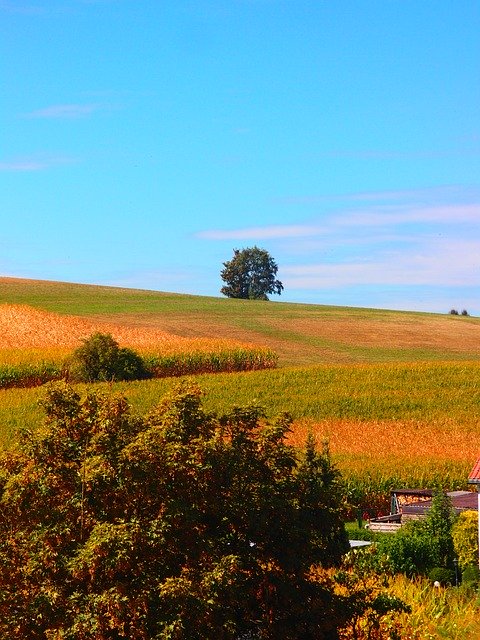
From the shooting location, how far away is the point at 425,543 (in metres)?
36.4

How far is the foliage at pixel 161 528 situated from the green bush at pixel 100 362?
46.1m

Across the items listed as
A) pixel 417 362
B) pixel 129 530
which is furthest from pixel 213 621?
pixel 417 362

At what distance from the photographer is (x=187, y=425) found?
19828 mm

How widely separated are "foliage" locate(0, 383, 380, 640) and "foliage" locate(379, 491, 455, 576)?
14.4 meters

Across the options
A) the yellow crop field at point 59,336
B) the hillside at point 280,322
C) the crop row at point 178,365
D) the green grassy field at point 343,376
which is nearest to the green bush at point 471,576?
the green grassy field at point 343,376

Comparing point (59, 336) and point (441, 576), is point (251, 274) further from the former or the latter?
point (441, 576)

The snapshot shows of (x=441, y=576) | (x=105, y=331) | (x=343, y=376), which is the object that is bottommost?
(x=441, y=576)

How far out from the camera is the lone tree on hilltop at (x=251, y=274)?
515 ft

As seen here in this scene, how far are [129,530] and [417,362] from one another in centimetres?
6067

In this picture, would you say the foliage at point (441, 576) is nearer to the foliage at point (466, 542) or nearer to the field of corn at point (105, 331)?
the foliage at point (466, 542)

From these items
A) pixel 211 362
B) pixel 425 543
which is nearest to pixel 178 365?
pixel 211 362

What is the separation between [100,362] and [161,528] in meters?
49.7

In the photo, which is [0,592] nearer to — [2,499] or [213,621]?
[2,499]

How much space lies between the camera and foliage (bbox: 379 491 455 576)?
34.9m
